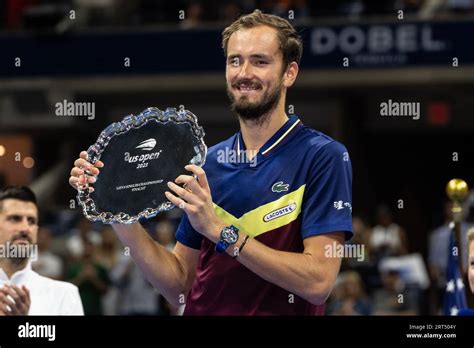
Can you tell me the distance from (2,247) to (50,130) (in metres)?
11.7

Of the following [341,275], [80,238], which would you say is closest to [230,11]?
[80,238]

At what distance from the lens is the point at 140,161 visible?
143 inches

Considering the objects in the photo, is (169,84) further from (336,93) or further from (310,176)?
(310,176)

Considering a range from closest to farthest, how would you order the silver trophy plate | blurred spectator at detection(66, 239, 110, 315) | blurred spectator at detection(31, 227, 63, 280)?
the silver trophy plate, blurred spectator at detection(66, 239, 110, 315), blurred spectator at detection(31, 227, 63, 280)

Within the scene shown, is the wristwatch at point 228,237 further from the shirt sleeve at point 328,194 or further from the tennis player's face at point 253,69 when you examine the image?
the tennis player's face at point 253,69

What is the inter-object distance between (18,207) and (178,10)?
1018 centimetres

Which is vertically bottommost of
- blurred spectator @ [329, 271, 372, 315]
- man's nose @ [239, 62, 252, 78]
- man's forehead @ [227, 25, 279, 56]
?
blurred spectator @ [329, 271, 372, 315]

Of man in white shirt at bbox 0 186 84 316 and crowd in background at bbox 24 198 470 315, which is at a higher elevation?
man in white shirt at bbox 0 186 84 316

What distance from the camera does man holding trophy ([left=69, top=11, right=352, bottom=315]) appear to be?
3.61 m

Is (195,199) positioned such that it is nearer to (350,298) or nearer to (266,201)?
(266,201)

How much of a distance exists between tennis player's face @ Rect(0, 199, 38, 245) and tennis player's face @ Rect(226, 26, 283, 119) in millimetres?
1677

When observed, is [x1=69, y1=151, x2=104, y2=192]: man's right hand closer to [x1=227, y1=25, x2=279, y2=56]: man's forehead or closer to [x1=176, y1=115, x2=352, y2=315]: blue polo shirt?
[x1=176, y1=115, x2=352, y2=315]: blue polo shirt

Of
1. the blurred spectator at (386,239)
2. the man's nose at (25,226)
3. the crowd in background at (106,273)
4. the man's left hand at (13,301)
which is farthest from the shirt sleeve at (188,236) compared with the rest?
the blurred spectator at (386,239)

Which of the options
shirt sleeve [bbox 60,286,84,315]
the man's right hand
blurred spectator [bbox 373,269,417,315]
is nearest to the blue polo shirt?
the man's right hand
